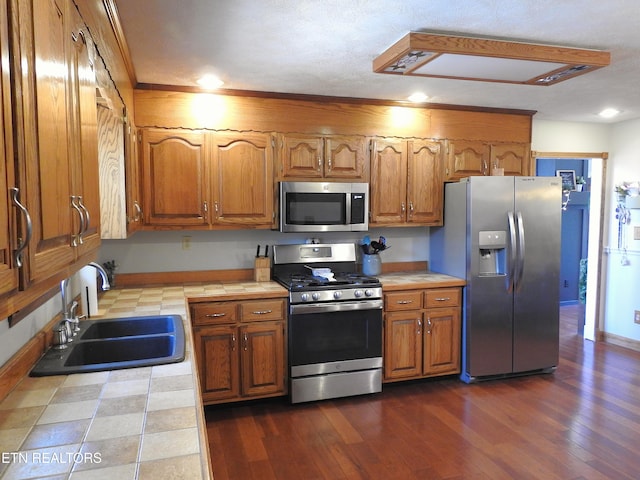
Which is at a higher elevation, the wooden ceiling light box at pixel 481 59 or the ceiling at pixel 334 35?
the ceiling at pixel 334 35

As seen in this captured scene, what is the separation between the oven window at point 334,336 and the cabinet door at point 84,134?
76.3 inches

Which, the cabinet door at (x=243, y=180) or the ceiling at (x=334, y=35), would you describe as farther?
the cabinet door at (x=243, y=180)

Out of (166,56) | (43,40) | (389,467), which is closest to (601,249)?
(389,467)

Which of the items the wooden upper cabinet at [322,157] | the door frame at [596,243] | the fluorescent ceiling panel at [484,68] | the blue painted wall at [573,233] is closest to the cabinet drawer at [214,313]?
the wooden upper cabinet at [322,157]

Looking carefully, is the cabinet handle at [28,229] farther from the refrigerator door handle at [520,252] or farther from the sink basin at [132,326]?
the refrigerator door handle at [520,252]

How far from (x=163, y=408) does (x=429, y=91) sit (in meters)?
3.00

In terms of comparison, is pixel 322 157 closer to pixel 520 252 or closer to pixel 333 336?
pixel 333 336

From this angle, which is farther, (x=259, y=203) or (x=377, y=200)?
(x=377, y=200)

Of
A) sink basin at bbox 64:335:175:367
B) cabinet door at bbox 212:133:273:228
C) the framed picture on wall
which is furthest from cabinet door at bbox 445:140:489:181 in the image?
the framed picture on wall

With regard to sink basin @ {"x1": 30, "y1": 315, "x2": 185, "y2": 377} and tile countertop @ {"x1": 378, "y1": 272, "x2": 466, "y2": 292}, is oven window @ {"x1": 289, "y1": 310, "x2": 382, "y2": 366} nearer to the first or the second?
tile countertop @ {"x1": 378, "y1": 272, "x2": 466, "y2": 292}

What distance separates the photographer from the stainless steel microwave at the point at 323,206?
3545mm

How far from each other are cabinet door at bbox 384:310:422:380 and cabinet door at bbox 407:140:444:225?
856 mm

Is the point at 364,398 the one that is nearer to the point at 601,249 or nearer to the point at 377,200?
the point at 377,200

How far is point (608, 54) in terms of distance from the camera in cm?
254
